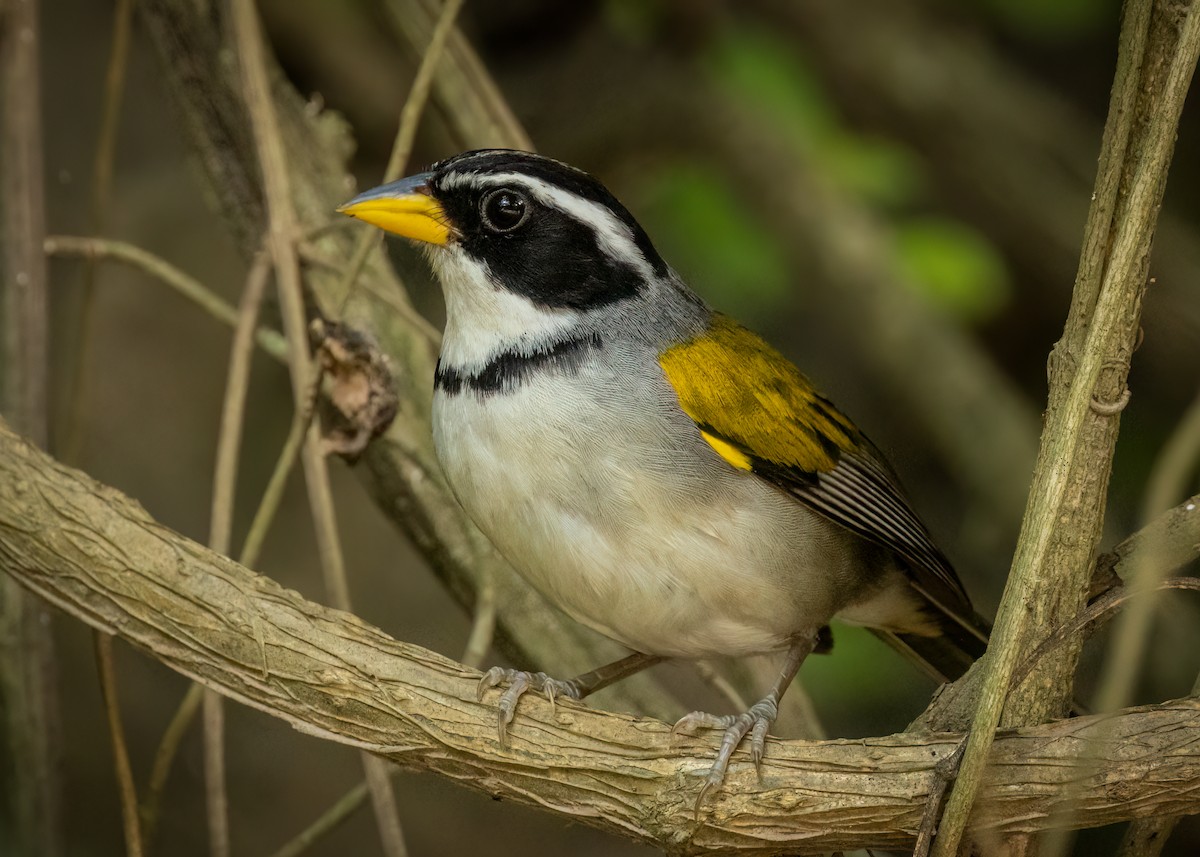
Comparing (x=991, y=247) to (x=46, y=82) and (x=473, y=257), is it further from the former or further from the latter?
(x=46, y=82)

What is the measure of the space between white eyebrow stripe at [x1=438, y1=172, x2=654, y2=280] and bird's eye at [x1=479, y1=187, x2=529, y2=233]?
3cm

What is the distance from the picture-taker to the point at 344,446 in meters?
3.90

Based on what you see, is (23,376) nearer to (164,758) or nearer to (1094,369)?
(164,758)

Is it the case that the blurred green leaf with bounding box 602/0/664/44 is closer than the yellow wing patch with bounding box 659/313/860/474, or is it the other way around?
the yellow wing patch with bounding box 659/313/860/474

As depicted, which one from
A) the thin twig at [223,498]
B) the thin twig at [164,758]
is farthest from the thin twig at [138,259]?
the thin twig at [164,758]

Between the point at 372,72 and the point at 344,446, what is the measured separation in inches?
124

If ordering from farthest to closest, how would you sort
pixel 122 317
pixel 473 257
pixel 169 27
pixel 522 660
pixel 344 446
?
pixel 122 317 < pixel 169 27 < pixel 522 660 < pixel 344 446 < pixel 473 257

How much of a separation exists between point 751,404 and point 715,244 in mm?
2098

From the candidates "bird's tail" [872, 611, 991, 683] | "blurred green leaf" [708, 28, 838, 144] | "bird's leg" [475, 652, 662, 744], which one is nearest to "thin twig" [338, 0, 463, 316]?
"bird's leg" [475, 652, 662, 744]

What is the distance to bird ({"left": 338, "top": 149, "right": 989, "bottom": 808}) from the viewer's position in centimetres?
320

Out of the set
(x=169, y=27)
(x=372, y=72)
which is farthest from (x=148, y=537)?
(x=372, y=72)

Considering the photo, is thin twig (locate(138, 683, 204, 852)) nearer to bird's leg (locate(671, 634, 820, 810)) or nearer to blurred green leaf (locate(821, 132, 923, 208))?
bird's leg (locate(671, 634, 820, 810))

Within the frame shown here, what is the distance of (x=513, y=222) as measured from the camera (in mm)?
3506

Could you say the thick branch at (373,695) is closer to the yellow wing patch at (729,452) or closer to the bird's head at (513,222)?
the yellow wing patch at (729,452)
